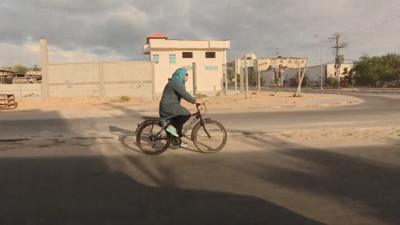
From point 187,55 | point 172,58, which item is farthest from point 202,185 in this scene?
point 187,55

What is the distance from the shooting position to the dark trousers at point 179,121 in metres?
10.0

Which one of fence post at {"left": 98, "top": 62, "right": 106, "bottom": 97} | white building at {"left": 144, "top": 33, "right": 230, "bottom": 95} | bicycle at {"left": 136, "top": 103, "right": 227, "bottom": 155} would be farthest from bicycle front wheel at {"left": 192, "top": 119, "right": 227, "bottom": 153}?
white building at {"left": 144, "top": 33, "right": 230, "bottom": 95}

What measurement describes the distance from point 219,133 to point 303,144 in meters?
1.91

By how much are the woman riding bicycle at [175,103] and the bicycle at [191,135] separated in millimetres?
109

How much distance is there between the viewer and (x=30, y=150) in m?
10.9

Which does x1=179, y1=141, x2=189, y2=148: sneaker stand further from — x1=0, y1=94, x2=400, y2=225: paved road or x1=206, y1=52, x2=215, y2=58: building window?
x1=206, y1=52, x2=215, y2=58: building window

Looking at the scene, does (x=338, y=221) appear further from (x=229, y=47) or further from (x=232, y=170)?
(x=229, y=47)

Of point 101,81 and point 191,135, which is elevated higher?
point 101,81

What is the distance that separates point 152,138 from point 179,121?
24.6 inches

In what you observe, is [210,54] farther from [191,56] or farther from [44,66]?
[44,66]

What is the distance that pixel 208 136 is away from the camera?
10383 mm

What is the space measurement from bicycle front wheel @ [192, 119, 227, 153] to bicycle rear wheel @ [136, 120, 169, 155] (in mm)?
597

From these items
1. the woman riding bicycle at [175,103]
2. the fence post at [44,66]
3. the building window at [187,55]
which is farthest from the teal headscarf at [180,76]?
the building window at [187,55]

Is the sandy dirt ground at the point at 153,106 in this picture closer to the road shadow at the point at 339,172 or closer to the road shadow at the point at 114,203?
the road shadow at the point at 339,172
